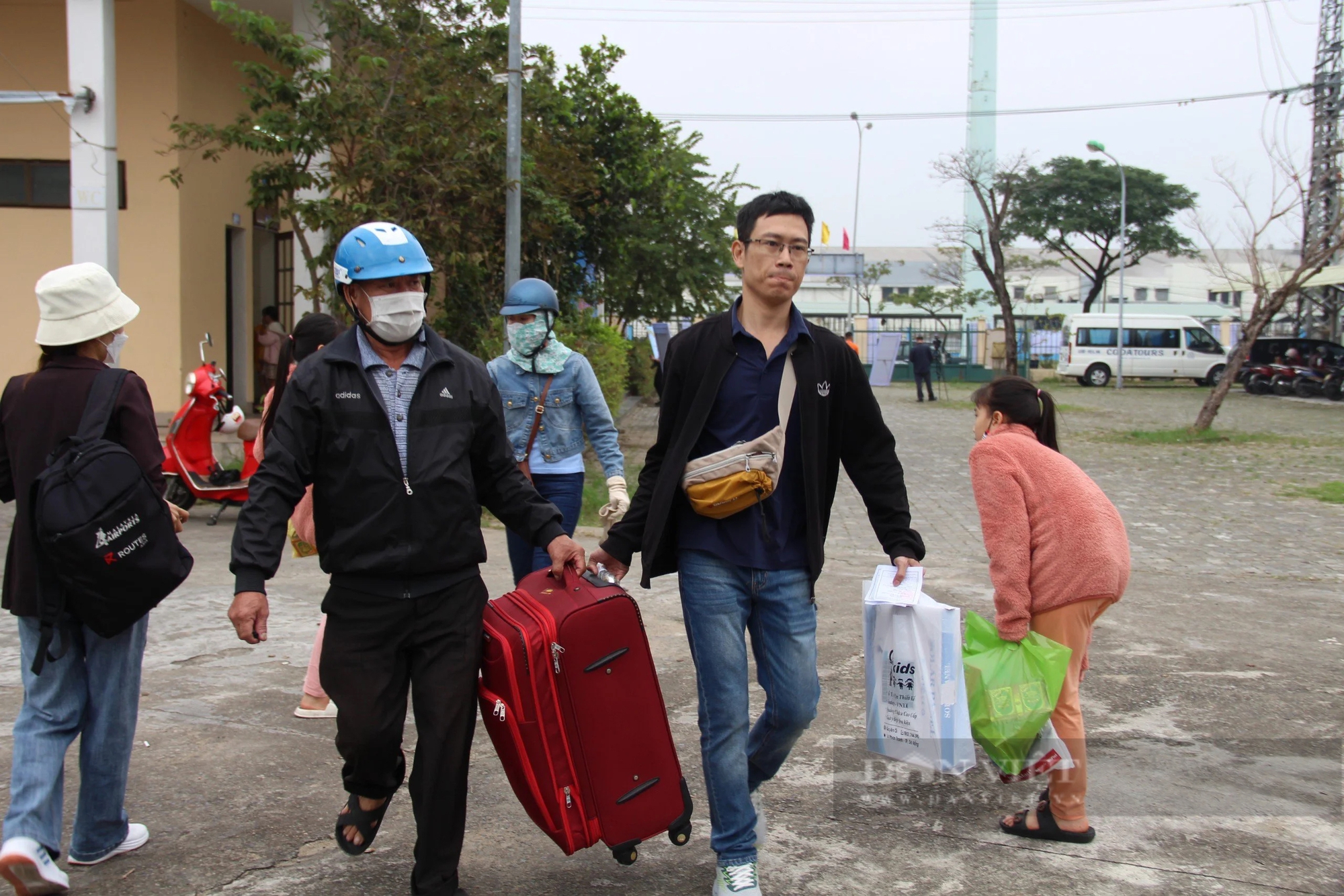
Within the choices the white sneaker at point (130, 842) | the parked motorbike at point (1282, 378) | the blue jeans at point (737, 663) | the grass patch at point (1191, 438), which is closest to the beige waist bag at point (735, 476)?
the blue jeans at point (737, 663)

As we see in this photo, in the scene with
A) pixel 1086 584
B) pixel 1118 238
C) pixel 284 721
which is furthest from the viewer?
pixel 1118 238

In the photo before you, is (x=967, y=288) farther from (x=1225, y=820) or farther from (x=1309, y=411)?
(x=1225, y=820)

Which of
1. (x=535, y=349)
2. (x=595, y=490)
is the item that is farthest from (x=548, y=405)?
(x=595, y=490)

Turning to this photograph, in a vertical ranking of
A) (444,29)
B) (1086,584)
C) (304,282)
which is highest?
(444,29)

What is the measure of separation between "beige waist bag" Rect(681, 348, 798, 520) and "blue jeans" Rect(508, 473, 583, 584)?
→ 1830 mm

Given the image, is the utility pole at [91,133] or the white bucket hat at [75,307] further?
the utility pole at [91,133]

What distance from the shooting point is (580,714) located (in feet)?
10.2

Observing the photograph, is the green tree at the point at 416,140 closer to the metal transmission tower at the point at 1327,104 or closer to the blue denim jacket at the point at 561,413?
the blue denim jacket at the point at 561,413

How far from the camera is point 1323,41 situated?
30062mm

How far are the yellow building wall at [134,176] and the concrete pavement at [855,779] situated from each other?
22.2 ft

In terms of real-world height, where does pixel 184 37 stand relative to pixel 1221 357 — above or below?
above

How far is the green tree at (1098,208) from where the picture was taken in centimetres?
4934

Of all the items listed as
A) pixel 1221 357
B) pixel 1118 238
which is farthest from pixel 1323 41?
pixel 1118 238

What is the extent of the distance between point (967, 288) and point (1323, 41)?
2644cm
